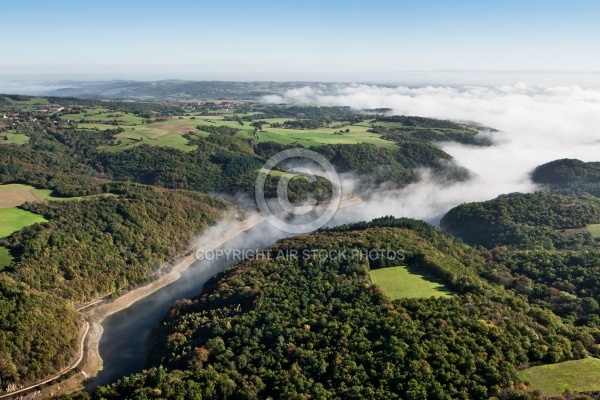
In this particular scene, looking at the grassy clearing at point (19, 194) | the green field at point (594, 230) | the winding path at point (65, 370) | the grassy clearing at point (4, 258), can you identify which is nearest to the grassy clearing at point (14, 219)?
the grassy clearing at point (19, 194)

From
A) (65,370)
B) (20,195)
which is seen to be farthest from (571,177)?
(20,195)

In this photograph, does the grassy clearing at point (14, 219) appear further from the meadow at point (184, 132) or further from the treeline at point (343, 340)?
the meadow at point (184, 132)

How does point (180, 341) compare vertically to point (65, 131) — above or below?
below

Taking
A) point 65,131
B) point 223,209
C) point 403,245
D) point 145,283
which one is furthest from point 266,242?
point 65,131

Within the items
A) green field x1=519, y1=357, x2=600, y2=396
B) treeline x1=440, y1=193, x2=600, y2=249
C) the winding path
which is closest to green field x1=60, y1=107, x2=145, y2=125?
the winding path

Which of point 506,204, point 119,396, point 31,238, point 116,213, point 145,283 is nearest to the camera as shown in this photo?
point 119,396

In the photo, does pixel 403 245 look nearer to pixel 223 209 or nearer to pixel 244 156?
pixel 223 209

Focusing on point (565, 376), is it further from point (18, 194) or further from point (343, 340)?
point (18, 194)
